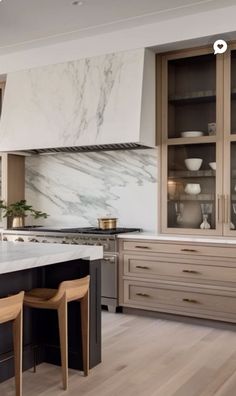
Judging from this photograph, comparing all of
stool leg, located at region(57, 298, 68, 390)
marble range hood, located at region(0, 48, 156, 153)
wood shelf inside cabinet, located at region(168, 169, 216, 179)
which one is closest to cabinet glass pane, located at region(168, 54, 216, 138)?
marble range hood, located at region(0, 48, 156, 153)

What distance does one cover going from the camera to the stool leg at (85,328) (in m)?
2.89

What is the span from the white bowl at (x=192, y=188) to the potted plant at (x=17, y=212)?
76.1 inches

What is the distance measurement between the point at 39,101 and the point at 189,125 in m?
1.76

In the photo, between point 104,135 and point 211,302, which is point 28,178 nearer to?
point 104,135

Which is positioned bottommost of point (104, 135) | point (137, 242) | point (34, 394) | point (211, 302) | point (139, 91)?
point (34, 394)

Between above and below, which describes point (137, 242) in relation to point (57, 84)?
below

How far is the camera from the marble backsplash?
500cm

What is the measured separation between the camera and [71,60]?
16.3 ft

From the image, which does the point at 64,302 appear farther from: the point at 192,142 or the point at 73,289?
the point at 192,142

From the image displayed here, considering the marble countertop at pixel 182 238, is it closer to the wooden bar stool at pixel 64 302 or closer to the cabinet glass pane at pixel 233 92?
the cabinet glass pane at pixel 233 92

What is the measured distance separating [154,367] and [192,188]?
200cm

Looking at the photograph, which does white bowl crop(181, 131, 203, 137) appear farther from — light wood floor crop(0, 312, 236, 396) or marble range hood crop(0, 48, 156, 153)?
light wood floor crop(0, 312, 236, 396)

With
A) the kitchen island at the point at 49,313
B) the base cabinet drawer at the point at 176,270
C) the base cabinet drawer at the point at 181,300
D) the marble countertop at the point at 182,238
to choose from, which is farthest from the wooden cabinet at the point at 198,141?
the kitchen island at the point at 49,313

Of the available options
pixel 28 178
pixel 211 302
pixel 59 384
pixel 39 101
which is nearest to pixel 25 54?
pixel 39 101
